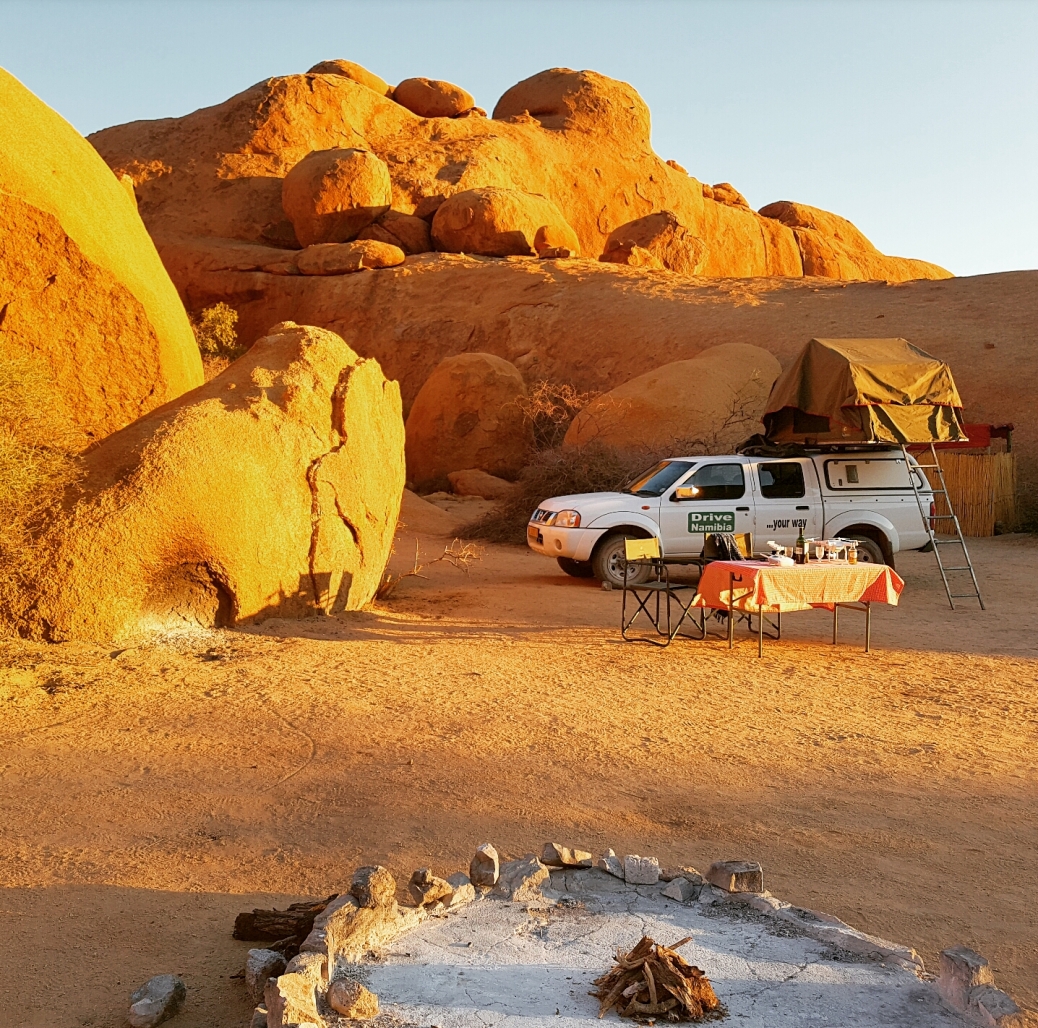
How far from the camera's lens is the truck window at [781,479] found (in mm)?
13797

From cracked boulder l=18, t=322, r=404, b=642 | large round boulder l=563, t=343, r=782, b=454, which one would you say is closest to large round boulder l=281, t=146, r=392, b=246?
large round boulder l=563, t=343, r=782, b=454

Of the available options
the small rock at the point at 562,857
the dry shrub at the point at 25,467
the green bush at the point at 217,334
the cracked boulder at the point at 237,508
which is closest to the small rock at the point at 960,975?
the small rock at the point at 562,857

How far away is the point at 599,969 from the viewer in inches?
153

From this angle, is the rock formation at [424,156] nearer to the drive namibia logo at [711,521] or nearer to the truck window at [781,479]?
the truck window at [781,479]

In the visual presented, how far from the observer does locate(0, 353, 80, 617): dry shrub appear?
860 centimetres

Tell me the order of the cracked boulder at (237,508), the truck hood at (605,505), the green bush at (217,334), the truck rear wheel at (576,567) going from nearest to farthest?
the cracked boulder at (237,508) < the truck hood at (605,505) < the truck rear wheel at (576,567) < the green bush at (217,334)

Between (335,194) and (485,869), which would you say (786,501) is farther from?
(335,194)

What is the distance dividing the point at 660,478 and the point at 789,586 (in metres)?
4.29

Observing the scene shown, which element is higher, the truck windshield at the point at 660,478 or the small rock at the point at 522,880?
the truck windshield at the point at 660,478

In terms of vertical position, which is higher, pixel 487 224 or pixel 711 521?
pixel 487 224

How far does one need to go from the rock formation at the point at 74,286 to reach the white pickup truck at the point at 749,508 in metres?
5.34

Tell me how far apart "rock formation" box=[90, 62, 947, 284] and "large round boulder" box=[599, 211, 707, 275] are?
30 centimetres

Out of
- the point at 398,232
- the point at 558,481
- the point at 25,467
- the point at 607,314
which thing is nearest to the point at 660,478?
the point at 558,481

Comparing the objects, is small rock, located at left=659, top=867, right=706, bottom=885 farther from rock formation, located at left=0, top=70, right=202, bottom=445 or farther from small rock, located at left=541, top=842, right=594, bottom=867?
Result: rock formation, located at left=0, top=70, right=202, bottom=445
